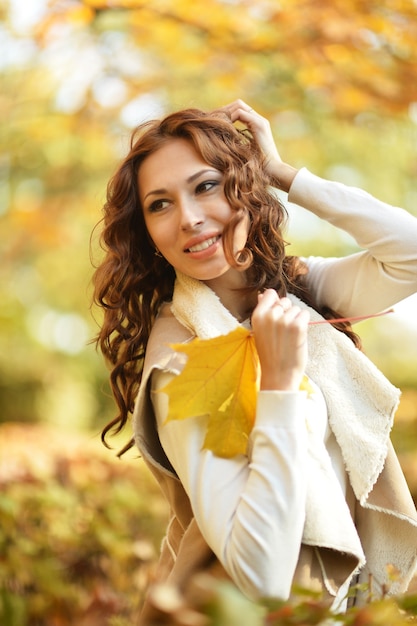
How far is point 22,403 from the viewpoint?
21.0 feet

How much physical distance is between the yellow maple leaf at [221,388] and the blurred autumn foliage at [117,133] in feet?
7.03

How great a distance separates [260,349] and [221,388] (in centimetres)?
10

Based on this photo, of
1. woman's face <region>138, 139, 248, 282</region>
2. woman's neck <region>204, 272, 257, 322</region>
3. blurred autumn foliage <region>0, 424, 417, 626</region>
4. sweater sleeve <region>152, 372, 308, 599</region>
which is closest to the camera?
sweater sleeve <region>152, 372, 308, 599</region>

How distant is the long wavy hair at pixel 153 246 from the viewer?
1494 millimetres

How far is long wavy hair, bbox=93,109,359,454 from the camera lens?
1.49m

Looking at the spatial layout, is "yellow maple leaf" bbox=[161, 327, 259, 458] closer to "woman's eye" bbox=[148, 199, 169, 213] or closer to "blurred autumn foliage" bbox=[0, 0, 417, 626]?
"woman's eye" bbox=[148, 199, 169, 213]

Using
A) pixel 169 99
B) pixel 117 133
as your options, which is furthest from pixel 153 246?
pixel 117 133

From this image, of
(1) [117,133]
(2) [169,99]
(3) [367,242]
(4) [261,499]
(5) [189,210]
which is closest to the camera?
(4) [261,499]

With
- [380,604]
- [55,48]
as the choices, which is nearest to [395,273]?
[380,604]

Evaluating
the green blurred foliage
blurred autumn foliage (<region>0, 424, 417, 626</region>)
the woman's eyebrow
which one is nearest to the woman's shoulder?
the woman's eyebrow

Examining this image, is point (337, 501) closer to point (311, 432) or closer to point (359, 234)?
point (311, 432)

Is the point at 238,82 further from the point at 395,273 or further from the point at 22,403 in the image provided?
the point at 395,273

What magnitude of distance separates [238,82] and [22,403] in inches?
126

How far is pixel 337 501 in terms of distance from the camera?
4.32 feet
